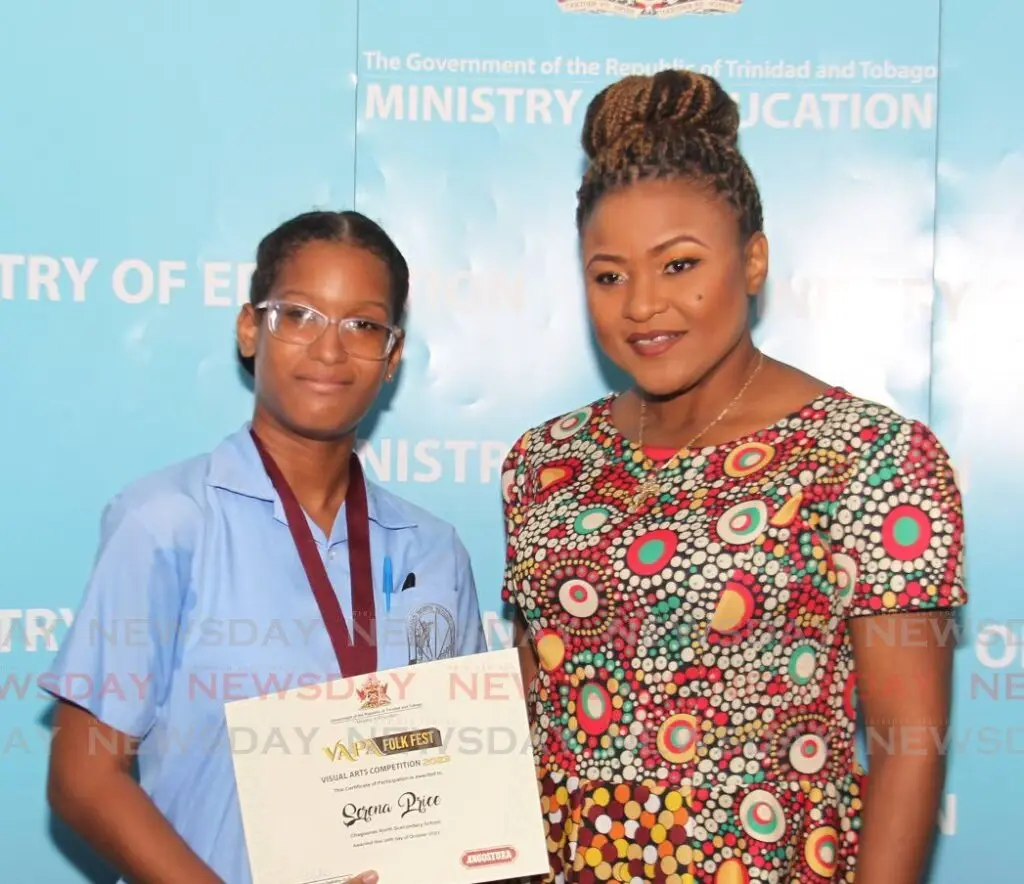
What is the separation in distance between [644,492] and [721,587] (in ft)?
0.77

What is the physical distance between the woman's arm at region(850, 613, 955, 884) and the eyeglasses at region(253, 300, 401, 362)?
2.97 feet

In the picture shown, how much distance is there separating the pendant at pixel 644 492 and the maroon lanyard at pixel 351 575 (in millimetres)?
475

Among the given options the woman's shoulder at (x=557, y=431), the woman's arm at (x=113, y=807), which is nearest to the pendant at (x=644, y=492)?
the woman's shoulder at (x=557, y=431)

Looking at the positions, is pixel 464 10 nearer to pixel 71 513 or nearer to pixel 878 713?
pixel 71 513

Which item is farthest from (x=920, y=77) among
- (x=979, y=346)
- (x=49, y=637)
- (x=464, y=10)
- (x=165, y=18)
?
(x=49, y=637)

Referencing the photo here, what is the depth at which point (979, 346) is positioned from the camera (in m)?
2.71

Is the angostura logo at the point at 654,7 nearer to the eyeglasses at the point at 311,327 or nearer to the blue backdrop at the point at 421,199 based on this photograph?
the blue backdrop at the point at 421,199

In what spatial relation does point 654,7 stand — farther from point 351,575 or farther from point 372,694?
point 372,694

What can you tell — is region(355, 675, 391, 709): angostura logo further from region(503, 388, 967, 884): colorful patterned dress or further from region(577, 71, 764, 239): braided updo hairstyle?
region(577, 71, 764, 239): braided updo hairstyle

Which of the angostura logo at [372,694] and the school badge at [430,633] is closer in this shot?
the angostura logo at [372,694]

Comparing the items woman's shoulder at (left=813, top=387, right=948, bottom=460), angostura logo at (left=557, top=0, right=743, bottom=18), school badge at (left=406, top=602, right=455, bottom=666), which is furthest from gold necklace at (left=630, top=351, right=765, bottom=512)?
angostura logo at (left=557, top=0, right=743, bottom=18)

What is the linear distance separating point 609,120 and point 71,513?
1517mm

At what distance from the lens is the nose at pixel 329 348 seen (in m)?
1.97

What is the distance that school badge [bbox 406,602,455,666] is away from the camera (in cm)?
204
